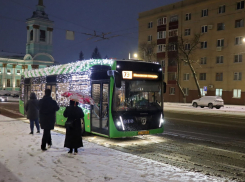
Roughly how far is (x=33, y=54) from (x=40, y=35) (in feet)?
18.6

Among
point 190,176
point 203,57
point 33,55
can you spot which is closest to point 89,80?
point 190,176

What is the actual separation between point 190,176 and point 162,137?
5583 millimetres

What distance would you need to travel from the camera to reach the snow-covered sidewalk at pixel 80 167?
5.66 m

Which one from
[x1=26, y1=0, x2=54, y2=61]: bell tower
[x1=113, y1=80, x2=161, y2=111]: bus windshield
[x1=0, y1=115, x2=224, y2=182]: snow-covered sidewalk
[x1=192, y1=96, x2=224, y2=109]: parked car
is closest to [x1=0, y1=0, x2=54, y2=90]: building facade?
[x1=26, y1=0, x2=54, y2=61]: bell tower

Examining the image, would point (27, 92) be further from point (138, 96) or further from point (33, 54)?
point (33, 54)

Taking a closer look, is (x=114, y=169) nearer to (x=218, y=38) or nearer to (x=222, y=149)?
(x=222, y=149)

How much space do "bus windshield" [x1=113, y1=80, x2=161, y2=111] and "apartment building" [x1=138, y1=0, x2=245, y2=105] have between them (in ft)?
91.2

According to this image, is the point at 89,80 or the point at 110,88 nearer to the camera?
the point at 110,88

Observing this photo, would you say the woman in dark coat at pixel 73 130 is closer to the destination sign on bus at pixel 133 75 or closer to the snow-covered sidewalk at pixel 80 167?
the snow-covered sidewalk at pixel 80 167

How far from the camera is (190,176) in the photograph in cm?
591

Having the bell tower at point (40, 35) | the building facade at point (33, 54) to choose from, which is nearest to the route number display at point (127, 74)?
the building facade at point (33, 54)

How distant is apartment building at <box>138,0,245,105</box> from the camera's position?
4241 centimetres

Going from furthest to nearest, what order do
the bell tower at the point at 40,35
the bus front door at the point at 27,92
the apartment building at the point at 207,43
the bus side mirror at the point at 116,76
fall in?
the bell tower at the point at 40,35 → the apartment building at the point at 207,43 → the bus front door at the point at 27,92 → the bus side mirror at the point at 116,76

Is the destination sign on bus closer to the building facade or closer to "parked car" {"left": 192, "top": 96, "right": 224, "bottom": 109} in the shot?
"parked car" {"left": 192, "top": 96, "right": 224, "bottom": 109}
